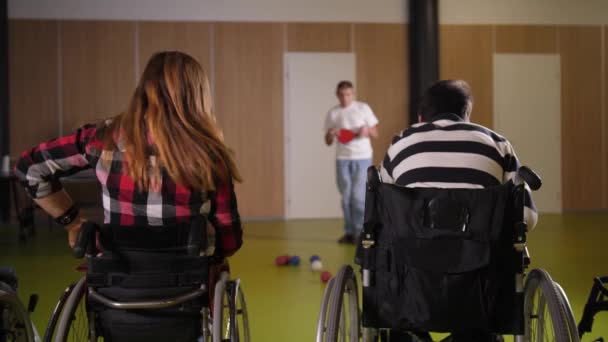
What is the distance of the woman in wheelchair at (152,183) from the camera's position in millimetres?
1846

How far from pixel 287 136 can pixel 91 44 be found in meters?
2.46

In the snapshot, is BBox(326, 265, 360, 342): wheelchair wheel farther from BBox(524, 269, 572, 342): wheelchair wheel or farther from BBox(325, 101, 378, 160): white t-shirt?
BBox(325, 101, 378, 160): white t-shirt

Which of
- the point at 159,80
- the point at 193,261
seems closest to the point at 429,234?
the point at 193,261

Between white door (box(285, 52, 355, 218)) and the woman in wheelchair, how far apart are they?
6728 millimetres

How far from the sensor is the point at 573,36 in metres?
9.09

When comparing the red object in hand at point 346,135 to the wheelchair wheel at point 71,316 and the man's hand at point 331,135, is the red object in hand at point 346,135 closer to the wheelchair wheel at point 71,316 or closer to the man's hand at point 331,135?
the man's hand at point 331,135

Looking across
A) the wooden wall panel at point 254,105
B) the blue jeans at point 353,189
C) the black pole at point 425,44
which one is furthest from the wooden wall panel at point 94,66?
the black pole at point 425,44

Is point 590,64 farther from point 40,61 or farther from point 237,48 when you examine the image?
point 40,61

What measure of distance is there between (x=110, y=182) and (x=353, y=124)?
479 centimetres

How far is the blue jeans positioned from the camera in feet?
20.9

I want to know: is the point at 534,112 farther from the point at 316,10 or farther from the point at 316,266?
the point at 316,266

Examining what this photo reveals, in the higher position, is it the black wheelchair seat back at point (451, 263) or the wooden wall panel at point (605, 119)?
the wooden wall panel at point (605, 119)

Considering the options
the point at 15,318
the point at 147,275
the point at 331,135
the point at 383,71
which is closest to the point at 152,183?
the point at 147,275

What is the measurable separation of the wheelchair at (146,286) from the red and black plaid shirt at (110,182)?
75 mm
